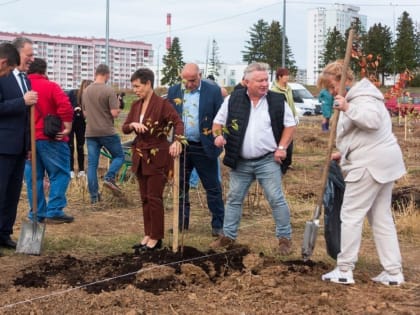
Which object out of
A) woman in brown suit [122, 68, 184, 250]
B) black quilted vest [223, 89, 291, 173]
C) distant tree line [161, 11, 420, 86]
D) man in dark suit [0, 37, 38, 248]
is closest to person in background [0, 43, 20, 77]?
man in dark suit [0, 37, 38, 248]

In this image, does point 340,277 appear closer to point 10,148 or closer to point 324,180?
point 324,180

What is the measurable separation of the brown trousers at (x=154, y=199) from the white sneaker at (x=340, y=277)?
1653mm

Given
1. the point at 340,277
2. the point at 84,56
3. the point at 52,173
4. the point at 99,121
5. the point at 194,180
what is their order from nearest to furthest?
1. the point at 340,277
2. the point at 52,173
3. the point at 99,121
4. the point at 194,180
5. the point at 84,56

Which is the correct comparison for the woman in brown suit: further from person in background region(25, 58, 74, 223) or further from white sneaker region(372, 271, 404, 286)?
white sneaker region(372, 271, 404, 286)

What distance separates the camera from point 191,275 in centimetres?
516

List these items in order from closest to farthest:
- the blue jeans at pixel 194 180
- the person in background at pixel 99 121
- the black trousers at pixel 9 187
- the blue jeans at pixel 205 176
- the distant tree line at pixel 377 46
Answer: the black trousers at pixel 9 187
the blue jeans at pixel 205 176
the person in background at pixel 99 121
the blue jeans at pixel 194 180
the distant tree line at pixel 377 46

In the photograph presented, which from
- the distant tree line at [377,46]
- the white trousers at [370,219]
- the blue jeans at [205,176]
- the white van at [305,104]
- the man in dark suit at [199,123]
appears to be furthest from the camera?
the distant tree line at [377,46]

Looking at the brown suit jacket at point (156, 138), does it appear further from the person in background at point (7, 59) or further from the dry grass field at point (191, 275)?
the person in background at point (7, 59)

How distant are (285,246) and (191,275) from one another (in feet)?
4.25

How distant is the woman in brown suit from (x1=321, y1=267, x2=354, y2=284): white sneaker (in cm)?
168

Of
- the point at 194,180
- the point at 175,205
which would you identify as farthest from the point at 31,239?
the point at 194,180

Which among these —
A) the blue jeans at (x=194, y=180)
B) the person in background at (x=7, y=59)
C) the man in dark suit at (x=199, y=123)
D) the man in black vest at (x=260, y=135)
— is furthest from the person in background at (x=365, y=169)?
the blue jeans at (x=194, y=180)

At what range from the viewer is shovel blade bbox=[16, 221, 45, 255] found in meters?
6.14

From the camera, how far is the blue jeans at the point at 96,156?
29.1ft
